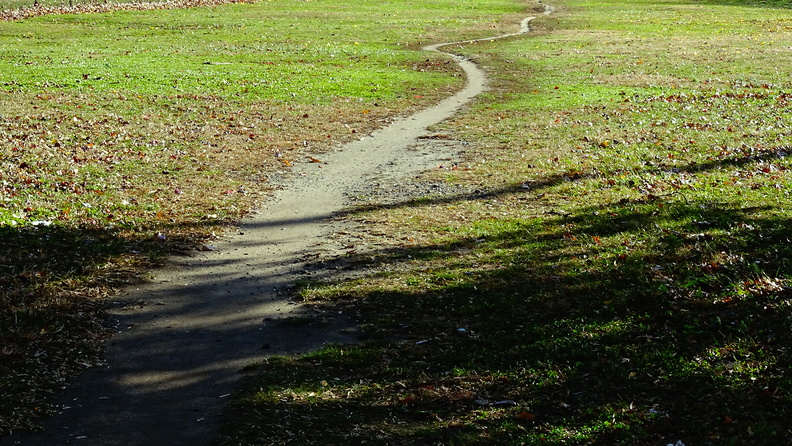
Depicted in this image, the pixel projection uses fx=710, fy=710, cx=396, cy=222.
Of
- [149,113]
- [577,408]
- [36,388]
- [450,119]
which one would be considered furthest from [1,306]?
[450,119]

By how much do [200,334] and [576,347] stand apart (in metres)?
3.94

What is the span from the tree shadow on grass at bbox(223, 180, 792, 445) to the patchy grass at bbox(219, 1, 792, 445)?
2cm

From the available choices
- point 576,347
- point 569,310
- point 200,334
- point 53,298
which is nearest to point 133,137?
point 53,298

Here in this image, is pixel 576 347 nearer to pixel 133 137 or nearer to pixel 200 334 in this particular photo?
pixel 200 334

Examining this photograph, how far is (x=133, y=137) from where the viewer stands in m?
16.8

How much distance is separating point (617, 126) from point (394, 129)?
6155 mm

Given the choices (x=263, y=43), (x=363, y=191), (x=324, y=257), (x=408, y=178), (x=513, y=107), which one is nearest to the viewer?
(x=324, y=257)

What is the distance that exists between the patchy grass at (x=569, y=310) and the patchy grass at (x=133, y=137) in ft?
8.24

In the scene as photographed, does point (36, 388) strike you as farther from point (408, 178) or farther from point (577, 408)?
point (408, 178)

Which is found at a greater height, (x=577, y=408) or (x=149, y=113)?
(x=149, y=113)

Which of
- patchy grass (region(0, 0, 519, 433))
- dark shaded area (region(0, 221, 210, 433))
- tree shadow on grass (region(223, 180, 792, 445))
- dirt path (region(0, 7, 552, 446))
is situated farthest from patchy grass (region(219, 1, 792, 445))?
patchy grass (region(0, 0, 519, 433))

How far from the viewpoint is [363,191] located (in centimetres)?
1372

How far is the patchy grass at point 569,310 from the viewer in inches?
225

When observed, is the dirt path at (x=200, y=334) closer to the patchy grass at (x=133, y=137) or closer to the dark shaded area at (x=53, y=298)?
the dark shaded area at (x=53, y=298)
